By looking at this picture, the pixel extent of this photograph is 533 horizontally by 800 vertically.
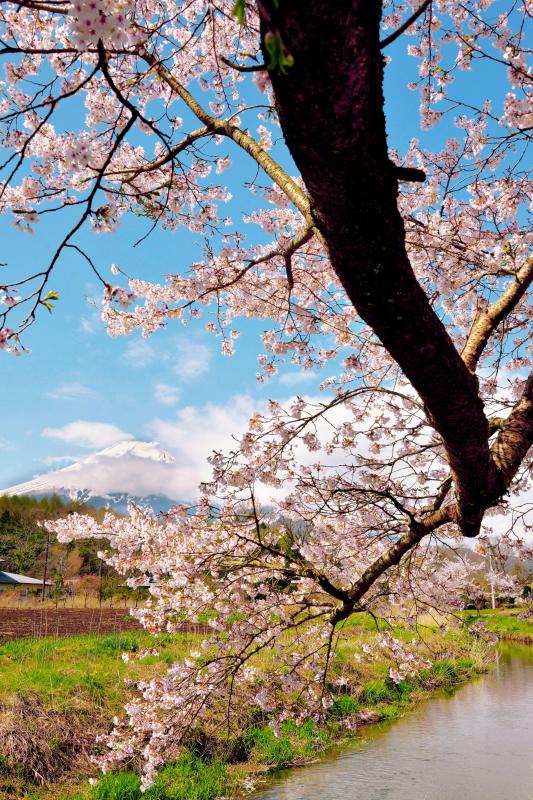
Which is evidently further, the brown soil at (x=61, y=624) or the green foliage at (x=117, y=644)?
the brown soil at (x=61, y=624)

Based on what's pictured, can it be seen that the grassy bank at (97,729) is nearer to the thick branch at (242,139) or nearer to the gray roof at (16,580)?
the thick branch at (242,139)

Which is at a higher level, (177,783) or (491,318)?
(491,318)

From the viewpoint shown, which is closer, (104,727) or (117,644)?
(104,727)

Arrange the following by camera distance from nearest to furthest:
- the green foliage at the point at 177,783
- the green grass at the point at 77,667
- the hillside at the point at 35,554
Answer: the green foliage at the point at 177,783
the green grass at the point at 77,667
the hillside at the point at 35,554

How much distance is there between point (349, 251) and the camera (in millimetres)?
1583

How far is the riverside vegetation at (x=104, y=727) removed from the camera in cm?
663

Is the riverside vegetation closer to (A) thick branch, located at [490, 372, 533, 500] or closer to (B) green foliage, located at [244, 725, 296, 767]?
(B) green foliage, located at [244, 725, 296, 767]

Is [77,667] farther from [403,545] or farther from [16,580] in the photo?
[16,580]

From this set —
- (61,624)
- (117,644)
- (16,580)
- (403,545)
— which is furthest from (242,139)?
(16,580)

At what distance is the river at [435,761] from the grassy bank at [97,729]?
0.46m

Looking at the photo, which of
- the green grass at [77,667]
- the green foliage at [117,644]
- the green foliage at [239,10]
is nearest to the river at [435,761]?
the green grass at [77,667]

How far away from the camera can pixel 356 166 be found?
4.51ft

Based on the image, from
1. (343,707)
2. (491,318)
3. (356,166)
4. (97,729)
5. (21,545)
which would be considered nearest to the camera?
(356,166)

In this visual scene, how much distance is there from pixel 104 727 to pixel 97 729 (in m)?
0.11
